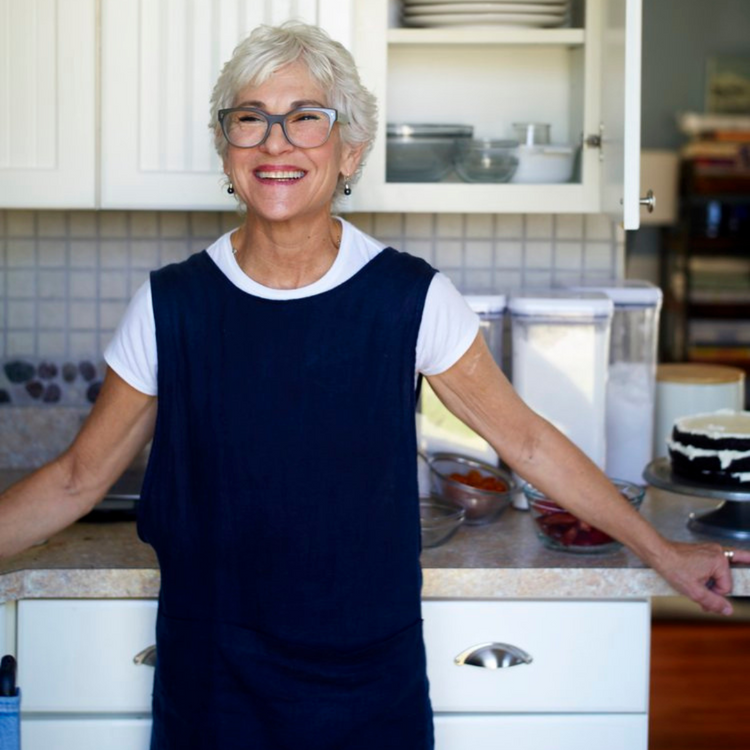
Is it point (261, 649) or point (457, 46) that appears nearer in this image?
point (261, 649)

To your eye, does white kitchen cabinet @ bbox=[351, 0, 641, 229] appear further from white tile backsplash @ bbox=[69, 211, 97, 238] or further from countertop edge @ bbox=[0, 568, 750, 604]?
white tile backsplash @ bbox=[69, 211, 97, 238]

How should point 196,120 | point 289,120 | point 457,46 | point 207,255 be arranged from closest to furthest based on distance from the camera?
1. point 289,120
2. point 207,255
3. point 196,120
4. point 457,46

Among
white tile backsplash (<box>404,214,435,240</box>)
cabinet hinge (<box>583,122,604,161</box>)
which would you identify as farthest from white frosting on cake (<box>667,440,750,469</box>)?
white tile backsplash (<box>404,214,435,240</box>)

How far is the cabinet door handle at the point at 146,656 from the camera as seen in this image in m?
1.97

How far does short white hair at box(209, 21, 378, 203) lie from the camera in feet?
5.37

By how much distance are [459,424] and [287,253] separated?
2.36ft

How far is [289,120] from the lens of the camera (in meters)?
1.64

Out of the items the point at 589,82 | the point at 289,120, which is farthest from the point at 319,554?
the point at 589,82

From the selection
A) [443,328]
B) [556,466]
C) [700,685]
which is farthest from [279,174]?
[700,685]

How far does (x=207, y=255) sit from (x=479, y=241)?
1.02 metres

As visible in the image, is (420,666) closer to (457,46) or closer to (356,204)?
(356,204)

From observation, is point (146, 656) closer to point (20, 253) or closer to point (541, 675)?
point (541, 675)

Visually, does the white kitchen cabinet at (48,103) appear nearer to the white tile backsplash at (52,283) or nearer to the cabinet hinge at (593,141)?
the white tile backsplash at (52,283)

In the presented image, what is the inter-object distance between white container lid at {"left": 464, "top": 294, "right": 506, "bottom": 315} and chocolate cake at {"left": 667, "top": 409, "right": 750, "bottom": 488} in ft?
1.24
